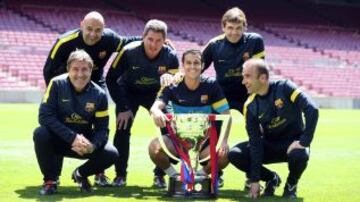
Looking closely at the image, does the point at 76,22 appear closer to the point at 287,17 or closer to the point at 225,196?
the point at 287,17

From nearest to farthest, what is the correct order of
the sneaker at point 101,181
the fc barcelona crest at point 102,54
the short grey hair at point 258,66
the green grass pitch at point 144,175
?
the short grey hair at point 258,66 → the green grass pitch at point 144,175 → the sneaker at point 101,181 → the fc barcelona crest at point 102,54

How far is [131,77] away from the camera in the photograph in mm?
7516

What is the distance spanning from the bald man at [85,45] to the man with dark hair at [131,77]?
0.21 meters

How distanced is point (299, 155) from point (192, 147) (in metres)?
1.02

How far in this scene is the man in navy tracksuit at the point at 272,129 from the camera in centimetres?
616

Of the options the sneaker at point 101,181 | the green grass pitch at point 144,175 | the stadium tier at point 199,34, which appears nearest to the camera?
the green grass pitch at point 144,175

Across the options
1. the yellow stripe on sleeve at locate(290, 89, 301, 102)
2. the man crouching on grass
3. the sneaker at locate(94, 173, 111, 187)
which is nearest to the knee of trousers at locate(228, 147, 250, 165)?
the yellow stripe on sleeve at locate(290, 89, 301, 102)

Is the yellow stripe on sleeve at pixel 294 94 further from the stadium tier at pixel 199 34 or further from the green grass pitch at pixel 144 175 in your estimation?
the stadium tier at pixel 199 34

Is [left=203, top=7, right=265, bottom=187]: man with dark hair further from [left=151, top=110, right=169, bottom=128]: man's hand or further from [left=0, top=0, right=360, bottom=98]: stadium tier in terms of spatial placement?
[left=0, top=0, right=360, bottom=98]: stadium tier

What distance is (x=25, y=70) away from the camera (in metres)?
28.2

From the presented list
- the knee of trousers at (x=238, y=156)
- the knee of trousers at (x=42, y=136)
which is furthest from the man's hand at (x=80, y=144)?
the knee of trousers at (x=238, y=156)

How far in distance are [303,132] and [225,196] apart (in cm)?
98

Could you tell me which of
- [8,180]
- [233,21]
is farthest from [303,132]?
[8,180]

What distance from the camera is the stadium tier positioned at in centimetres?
2948
